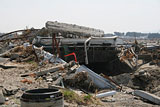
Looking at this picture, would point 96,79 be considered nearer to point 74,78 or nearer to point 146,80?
point 74,78

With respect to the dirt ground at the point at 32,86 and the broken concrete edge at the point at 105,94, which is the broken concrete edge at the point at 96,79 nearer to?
the dirt ground at the point at 32,86

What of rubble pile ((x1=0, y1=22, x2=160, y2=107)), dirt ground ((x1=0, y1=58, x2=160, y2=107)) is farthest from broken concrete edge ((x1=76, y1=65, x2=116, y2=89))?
dirt ground ((x1=0, y1=58, x2=160, y2=107))

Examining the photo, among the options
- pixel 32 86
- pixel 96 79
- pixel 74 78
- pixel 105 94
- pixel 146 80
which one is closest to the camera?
pixel 32 86

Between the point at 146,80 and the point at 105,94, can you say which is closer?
the point at 105,94

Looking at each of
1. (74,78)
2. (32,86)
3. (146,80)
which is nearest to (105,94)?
(74,78)

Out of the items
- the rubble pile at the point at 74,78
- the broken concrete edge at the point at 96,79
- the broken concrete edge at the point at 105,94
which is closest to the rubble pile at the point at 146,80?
the rubble pile at the point at 74,78

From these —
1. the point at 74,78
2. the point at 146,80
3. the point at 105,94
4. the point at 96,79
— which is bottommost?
the point at 146,80

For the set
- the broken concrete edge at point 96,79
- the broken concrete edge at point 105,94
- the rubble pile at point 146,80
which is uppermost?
the broken concrete edge at point 96,79

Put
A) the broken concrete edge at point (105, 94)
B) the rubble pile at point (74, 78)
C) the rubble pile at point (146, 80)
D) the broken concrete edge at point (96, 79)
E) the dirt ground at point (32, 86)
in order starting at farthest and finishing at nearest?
the rubble pile at point (146, 80) < the broken concrete edge at point (96, 79) < the broken concrete edge at point (105, 94) < the rubble pile at point (74, 78) < the dirt ground at point (32, 86)

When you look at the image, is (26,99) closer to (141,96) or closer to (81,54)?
(141,96)

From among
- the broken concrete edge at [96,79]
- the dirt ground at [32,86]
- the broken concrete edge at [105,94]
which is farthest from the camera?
the broken concrete edge at [96,79]

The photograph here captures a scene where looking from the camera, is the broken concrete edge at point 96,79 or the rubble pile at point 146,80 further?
the rubble pile at point 146,80

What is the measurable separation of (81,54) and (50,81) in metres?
7.40

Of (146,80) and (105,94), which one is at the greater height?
(105,94)
